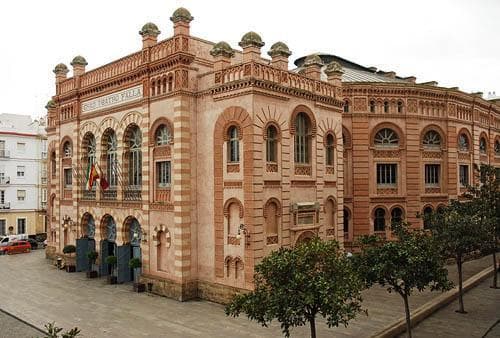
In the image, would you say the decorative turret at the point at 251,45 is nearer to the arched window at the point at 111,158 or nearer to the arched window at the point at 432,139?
the arched window at the point at 111,158

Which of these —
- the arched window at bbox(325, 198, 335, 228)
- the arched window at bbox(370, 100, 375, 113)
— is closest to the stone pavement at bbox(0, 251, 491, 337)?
the arched window at bbox(325, 198, 335, 228)

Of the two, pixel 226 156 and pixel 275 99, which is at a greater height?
pixel 275 99

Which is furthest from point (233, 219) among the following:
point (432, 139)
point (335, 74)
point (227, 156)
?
point (432, 139)

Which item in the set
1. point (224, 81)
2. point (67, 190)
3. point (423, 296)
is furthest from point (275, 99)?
point (67, 190)

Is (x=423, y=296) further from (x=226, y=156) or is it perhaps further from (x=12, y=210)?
(x=12, y=210)

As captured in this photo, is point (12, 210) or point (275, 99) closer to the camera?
point (275, 99)

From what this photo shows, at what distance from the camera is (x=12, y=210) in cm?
5588

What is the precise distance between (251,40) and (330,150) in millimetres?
9453

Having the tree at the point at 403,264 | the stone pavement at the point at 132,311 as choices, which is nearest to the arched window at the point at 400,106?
the stone pavement at the point at 132,311

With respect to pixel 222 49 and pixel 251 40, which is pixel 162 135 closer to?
pixel 222 49

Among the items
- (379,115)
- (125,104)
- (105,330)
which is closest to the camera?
(105,330)

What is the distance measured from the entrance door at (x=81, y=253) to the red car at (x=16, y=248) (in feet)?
51.6

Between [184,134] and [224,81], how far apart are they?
3.90 m

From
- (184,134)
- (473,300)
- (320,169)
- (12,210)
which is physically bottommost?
(473,300)
